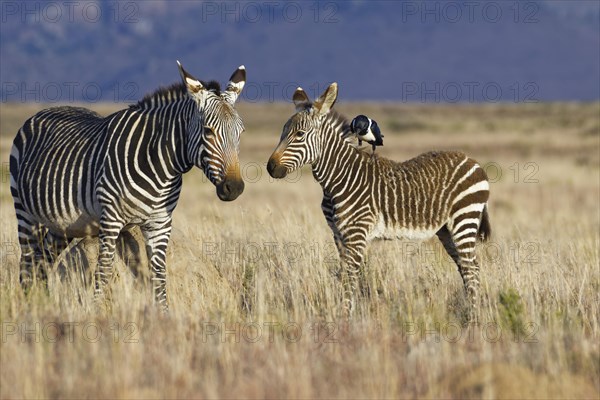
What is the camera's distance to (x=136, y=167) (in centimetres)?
911

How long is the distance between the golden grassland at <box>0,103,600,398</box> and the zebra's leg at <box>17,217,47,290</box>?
0.69ft

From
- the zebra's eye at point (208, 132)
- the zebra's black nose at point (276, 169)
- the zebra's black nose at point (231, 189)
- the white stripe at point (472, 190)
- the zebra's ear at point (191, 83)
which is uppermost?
the zebra's ear at point (191, 83)

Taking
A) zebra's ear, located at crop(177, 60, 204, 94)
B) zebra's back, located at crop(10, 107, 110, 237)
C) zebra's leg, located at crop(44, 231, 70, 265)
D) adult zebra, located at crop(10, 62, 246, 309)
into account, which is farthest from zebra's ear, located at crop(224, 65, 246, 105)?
zebra's leg, located at crop(44, 231, 70, 265)

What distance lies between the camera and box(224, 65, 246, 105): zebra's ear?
916cm

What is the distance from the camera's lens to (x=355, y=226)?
32.5 feet

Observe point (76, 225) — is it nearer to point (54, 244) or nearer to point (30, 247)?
point (54, 244)

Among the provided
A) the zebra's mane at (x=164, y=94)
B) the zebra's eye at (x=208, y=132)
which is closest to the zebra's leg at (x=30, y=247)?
the zebra's mane at (x=164, y=94)

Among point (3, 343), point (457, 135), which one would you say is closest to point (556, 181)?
point (3, 343)

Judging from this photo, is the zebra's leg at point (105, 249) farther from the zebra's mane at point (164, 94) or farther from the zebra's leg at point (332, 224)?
the zebra's leg at point (332, 224)

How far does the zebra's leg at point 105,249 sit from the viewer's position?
9008 millimetres

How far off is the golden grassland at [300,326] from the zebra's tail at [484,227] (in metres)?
0.35

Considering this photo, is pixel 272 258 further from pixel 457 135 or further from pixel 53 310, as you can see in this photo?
pixel 457 135

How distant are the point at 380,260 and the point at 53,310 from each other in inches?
171

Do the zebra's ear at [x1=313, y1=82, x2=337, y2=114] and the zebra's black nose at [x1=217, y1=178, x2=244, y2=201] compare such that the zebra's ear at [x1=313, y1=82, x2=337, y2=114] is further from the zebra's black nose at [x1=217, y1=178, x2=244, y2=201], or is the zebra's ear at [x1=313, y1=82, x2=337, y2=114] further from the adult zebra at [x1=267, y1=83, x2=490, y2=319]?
the zebra's black nose at [x1=217, y1=178, x2=244, y2=201]
